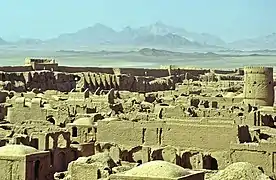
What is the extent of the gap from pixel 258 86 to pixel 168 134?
422 inches

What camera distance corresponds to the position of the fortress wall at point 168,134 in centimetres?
2270

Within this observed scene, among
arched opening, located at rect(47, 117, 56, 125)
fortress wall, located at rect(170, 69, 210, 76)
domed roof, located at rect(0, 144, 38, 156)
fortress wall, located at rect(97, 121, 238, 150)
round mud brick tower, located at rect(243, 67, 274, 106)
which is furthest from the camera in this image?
fortress wall, located at rect(170, 69, 210, 76)

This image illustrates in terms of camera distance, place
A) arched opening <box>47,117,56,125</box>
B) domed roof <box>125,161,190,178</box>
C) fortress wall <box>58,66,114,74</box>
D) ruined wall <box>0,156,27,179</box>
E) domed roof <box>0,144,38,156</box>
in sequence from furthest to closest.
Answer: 1. fortress wall <box>58,66,114,74</box>
2. arched opening <box>47,117,56,125</box>
3. domed roof <box>0,144,38,156</box>
4. ruined wall <box>0,156,27,179</box>
5. domed roof <box>125,161,190,178</box>

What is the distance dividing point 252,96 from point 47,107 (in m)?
8.96

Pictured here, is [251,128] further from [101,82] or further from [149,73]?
[149,73]

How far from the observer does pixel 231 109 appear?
2806 centimetres

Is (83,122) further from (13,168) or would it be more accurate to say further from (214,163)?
(13,168)

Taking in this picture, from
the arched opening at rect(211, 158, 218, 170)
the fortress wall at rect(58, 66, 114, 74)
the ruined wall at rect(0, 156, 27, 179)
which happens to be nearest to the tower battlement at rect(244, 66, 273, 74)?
the arched opening at rect(211, 158, 218, 170)

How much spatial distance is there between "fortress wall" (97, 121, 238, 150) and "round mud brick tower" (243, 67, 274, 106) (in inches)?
398

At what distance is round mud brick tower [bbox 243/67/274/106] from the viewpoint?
3328 centimetres

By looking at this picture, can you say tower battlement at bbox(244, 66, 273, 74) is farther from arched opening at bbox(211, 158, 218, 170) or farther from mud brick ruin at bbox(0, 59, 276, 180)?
arched opening at bbox(211, 158, 218, 170)

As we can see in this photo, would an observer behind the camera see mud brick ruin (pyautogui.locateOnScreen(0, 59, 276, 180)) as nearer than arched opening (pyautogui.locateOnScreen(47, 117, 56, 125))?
Yes

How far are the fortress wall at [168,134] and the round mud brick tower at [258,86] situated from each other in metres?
10.1

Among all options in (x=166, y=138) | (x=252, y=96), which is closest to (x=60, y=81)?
(x=252, y=96)
